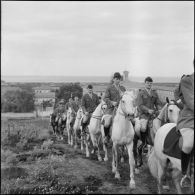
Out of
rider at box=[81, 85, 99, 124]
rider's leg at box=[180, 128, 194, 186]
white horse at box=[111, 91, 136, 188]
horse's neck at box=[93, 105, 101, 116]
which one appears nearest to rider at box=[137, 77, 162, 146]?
white horse at box=[111, 91, 136, 188]

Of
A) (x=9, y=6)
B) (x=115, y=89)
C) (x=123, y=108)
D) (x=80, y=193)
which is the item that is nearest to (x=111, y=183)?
(x=80, y=193)

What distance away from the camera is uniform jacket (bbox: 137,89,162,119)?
9.23 m

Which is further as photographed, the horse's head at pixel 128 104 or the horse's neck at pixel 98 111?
the horse's neck at pixel 98 111

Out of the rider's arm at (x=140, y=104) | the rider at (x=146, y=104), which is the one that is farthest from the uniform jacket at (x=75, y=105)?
the rider's arm at (x=140, y=104)

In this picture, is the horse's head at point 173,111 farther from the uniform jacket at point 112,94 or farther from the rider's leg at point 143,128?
the uniform jacket at point 112,94

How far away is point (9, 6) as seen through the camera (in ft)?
26.7

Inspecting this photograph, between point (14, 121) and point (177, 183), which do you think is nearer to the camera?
point (177, 183)

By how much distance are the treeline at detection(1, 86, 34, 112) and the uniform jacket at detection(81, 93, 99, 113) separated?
2.43 metres

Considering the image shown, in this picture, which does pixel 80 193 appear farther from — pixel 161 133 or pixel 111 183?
pixel 161 133

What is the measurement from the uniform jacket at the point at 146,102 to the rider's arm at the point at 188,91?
3.15m

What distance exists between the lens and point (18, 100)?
9.46 m

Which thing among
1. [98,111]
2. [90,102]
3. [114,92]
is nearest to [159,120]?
[114,92]

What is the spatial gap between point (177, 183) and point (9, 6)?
4.98 meters

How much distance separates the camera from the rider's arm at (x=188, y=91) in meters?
5.88
